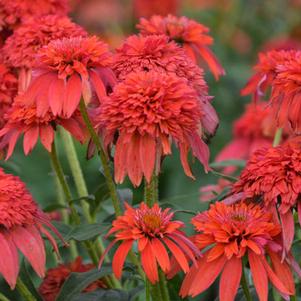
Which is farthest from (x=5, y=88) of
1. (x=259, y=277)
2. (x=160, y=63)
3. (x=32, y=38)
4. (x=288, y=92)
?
(x=259, y=277)

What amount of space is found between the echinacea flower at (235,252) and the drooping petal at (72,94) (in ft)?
0.62

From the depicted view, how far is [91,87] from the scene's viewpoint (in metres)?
1.22

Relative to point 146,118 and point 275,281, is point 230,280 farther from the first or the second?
point 146,118

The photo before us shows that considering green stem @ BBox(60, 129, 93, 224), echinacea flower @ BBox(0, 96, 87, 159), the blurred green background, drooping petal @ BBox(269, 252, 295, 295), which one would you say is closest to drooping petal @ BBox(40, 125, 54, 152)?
echinacea flower @ BBox(0, 96, 87, 159)

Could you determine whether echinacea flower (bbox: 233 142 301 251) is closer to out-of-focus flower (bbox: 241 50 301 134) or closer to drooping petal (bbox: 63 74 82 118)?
out-of-focus flower (bbox: 241 50 301 134)

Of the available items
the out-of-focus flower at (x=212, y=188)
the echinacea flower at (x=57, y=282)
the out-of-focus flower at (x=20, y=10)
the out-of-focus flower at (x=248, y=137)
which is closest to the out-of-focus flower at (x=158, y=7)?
the out-of-focus flower at (x=248, y=137)

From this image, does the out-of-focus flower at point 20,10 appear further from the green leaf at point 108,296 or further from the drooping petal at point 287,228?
the drooping petal at point 287,228

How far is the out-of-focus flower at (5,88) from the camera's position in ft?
4.60

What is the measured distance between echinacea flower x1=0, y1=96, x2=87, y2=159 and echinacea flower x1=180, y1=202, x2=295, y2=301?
0.23 m

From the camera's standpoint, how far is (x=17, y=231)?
44.5 inches

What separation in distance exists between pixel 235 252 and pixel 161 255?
8cm

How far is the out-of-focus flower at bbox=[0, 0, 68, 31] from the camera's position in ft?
4.92

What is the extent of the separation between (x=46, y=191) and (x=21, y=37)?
51.3 inches

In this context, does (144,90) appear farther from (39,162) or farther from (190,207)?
(39,162)
